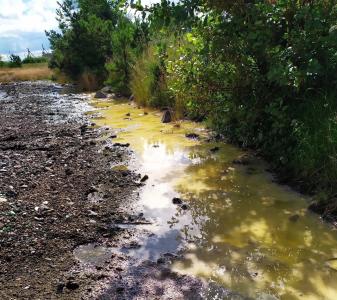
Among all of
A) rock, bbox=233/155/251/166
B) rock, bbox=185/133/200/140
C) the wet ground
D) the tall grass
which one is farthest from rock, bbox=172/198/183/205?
the tall grass

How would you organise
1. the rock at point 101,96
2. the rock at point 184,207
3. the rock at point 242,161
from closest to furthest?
the rock at point 184,207, the rock at point 242,161, the rock at point 101,96

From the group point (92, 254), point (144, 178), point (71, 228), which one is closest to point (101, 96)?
point (144, 178)

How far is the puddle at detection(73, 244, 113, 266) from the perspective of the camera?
417 cm

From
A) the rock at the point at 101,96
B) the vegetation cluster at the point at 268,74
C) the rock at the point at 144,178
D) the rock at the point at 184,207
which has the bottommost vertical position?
the rock at the point at 101,96

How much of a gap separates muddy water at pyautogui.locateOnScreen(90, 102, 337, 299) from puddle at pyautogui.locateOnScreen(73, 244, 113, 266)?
0.26 m

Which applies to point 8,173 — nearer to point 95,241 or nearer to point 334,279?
point 95,241

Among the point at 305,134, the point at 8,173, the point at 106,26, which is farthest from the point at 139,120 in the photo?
the point at 106,26

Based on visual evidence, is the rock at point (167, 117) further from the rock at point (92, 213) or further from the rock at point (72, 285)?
the rock at point (72, 285)

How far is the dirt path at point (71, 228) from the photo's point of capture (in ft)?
12.2

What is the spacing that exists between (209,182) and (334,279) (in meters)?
2.91

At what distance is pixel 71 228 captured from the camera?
15.8 ft

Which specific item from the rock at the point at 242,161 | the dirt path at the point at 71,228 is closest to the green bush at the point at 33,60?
the dirt path at the point at 71,228

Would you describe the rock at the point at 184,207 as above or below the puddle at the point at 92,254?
below

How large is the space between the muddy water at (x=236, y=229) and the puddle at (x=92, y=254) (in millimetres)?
262
